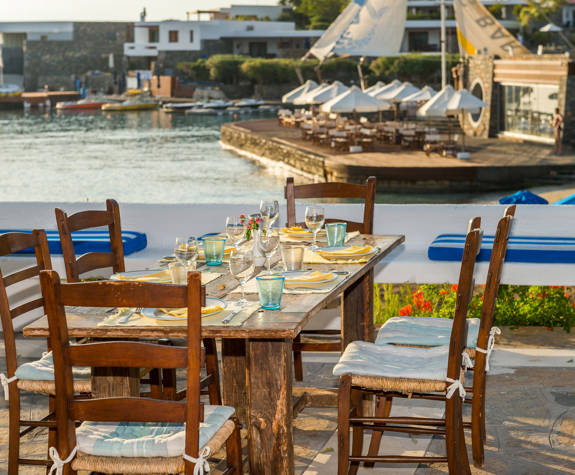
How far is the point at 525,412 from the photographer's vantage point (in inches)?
125

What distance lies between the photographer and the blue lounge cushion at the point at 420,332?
2787 mm

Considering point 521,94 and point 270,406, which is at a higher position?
point 521,94

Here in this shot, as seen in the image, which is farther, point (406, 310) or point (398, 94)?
point (398, 94)

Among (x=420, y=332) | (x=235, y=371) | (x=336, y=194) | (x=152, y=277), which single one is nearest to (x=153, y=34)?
(x=336, y=194)

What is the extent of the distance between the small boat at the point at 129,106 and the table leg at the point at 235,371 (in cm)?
5179

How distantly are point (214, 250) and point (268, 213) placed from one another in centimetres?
39

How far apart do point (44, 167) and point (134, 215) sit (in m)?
27.9

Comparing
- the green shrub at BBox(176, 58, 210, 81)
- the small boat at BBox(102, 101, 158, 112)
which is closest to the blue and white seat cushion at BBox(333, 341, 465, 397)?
the small boat at BBox(102, 101, 158, 112)

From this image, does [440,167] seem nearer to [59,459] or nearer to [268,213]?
[268,213]

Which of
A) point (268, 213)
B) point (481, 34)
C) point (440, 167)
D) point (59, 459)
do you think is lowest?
point (440, 167)

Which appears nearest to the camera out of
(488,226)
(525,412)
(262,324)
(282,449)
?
(262,324)

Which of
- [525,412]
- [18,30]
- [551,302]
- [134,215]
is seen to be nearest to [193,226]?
[134,215]

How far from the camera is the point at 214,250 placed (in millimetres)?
2812

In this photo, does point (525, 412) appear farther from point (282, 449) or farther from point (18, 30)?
point (18, 30)
